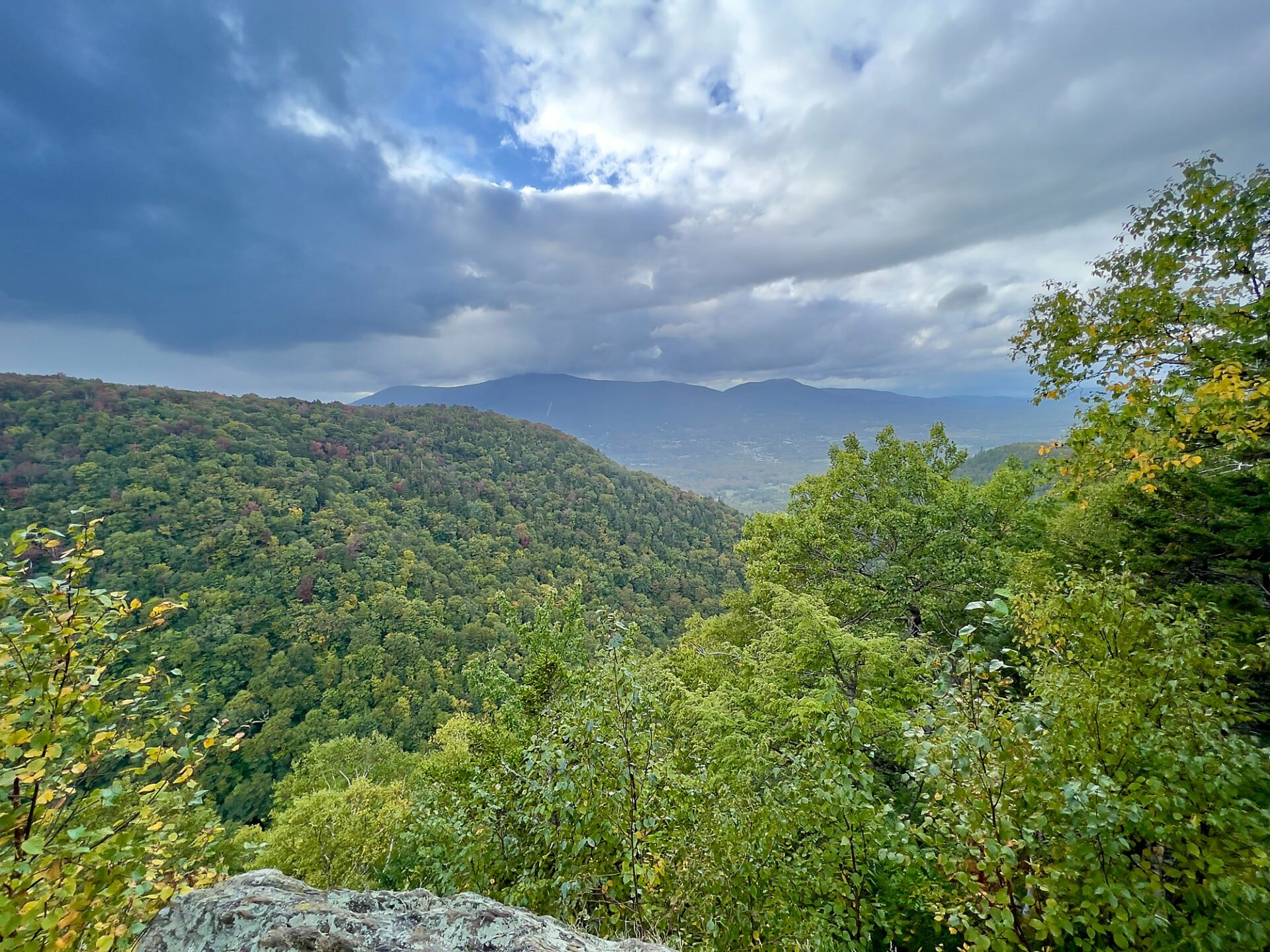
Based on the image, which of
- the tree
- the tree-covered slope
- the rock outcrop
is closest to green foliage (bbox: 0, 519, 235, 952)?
the rock outcrop

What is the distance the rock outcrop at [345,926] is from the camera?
2715 mm

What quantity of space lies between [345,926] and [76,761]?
2.18m

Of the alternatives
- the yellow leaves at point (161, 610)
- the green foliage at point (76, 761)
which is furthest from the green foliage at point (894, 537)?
the yellow leaves at point (161, 610)

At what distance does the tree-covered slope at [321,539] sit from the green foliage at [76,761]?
3952 cm

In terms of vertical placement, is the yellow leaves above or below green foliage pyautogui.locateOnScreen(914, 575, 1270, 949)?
above

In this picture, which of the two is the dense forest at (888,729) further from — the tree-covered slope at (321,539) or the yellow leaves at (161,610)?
the tree-covered slope at (321,539)

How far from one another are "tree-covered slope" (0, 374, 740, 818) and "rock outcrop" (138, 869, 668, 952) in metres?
40.3

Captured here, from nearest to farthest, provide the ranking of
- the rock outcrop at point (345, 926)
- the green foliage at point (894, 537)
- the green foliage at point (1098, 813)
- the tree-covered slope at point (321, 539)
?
1. the rock outcrop at point (345, 926)
2. the green foliage at point (1098, 813)
3. the green foliage at point (894, 537)
4. the tree-covered slope at point (321, 539)

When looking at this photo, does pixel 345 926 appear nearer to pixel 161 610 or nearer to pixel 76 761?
pixel 76 761

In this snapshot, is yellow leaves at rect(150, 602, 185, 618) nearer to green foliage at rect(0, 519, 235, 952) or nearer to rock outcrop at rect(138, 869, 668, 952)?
green foliage at rect(0, 519, 235, 952)

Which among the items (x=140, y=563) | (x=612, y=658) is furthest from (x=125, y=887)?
(x=140, y=563)

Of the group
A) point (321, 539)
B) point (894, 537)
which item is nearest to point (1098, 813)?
point (894, 537)

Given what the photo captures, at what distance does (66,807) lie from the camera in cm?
358

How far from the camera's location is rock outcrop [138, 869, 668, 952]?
271 centimetres
